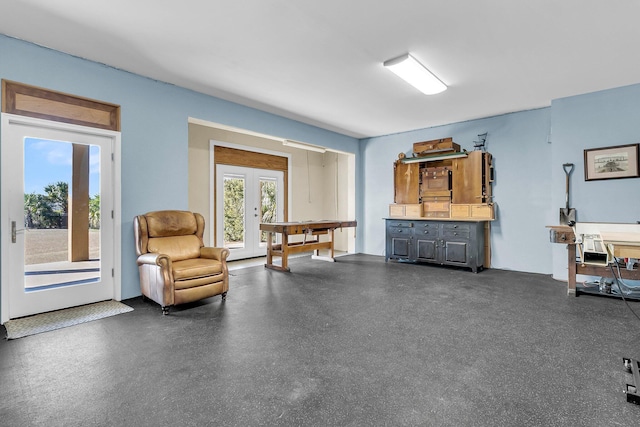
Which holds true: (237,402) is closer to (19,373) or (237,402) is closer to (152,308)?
(19,373)

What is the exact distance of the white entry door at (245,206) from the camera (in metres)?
6.38

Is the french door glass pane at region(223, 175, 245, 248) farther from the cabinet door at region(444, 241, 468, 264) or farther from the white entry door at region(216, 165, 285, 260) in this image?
the cabinet door at region(444, 241, 468, 264)

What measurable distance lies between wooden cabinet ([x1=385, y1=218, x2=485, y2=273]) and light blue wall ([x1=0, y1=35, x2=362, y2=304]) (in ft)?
12.4

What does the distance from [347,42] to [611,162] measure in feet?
13.1

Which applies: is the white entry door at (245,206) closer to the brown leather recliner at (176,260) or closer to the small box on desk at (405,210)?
the brown leather recliner at (176,260)

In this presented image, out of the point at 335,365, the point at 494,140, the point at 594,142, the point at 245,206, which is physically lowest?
the point at 335,365

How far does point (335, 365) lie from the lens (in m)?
2.15

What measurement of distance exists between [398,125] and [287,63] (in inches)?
130

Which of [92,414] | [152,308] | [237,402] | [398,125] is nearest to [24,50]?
[152,308]

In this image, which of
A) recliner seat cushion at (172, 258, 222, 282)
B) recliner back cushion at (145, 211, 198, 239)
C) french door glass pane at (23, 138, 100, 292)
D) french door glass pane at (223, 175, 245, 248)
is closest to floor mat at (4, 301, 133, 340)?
french door glass pane at (23, 138, 100, 292)

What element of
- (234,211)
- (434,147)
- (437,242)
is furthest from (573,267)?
(234,211)

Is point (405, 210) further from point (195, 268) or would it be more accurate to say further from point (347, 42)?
point (195, 268)

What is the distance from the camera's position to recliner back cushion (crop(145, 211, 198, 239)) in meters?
3.75

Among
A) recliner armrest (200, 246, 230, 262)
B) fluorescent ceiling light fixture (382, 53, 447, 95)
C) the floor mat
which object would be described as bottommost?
the floor mat
